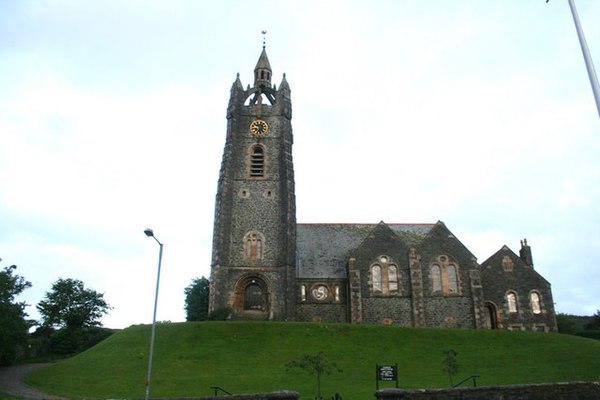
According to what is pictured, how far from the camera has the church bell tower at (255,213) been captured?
4609 cm

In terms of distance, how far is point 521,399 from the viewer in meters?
18.7

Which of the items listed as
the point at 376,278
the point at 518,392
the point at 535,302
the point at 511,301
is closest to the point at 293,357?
the point at 376,278

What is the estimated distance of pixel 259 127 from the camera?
53188 millimetres

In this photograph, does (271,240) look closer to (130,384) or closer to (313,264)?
(313,264)

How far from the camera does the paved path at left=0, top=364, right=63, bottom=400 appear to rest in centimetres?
2711

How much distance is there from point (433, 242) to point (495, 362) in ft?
56.2

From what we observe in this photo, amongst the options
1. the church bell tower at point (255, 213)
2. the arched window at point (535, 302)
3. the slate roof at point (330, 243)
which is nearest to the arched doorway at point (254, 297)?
the church bell tower at point (255, 213)

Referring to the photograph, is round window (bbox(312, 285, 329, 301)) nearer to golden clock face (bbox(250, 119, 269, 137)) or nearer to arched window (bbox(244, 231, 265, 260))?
arched window (bbox(244, 231, 265, 260))

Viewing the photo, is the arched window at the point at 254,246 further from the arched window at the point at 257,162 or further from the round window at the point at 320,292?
the arched window at the point at 257,162

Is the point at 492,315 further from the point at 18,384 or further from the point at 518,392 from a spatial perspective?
the point at 18,384

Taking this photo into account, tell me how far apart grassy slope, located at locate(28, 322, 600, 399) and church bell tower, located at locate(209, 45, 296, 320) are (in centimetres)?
614

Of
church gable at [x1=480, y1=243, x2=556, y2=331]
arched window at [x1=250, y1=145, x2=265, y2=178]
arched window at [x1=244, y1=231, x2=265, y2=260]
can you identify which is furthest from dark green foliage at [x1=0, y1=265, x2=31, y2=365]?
church gable at [x1=480, y1=243, x2=556, y2=331]

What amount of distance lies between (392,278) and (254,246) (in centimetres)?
1300

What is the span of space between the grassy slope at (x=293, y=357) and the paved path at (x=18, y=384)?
39.5 inches
